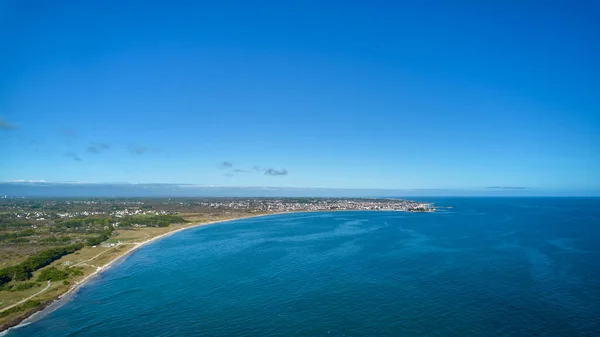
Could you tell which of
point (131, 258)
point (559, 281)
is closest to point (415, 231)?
point (559, 281)

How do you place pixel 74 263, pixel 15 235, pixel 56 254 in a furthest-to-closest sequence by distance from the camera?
pixel 15 235 < pixel 56 254 < pixel 74 263

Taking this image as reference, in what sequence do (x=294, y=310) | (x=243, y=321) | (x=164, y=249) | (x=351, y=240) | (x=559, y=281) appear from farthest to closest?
1. (x=351, y=240)
2. (x=164, y=249)
3. (x=559, y=281)
4. (x=294, y=310)
5. (x=243, y=321)

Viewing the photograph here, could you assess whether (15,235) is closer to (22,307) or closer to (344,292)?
(22,307)

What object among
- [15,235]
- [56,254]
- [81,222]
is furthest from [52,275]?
[81,222]

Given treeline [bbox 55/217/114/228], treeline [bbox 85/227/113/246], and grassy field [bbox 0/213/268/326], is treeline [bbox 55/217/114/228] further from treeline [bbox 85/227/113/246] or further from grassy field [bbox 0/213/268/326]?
treeline [bbox 85/227/113/246]


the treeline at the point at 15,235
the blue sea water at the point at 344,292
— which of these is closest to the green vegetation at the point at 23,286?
the blue sea water at the point at 344,292

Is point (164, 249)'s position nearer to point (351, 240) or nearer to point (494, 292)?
→ point (351, 240)
